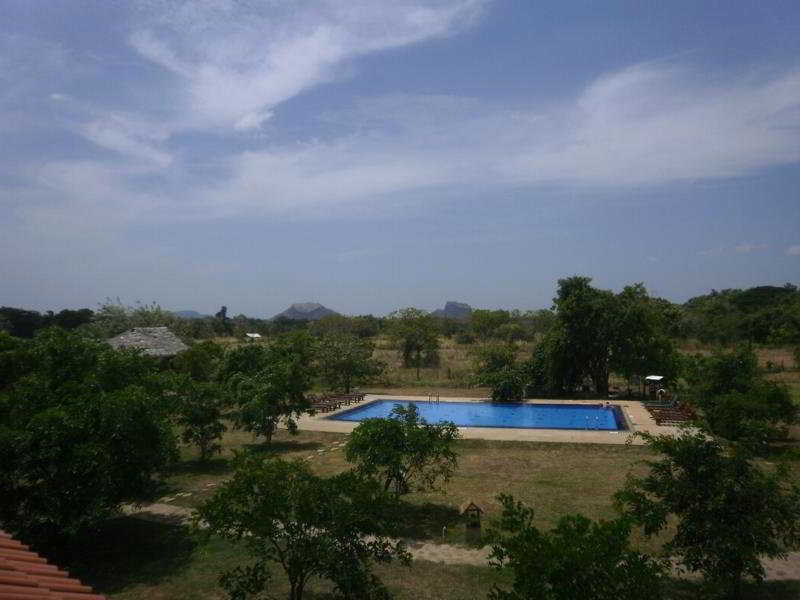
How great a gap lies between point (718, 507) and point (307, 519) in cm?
462

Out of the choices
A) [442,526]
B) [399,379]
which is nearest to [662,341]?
[399,379]

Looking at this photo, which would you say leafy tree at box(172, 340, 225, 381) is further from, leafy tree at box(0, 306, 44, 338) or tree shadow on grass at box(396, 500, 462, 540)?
leafy tree at box(0, 306, 44, 338)

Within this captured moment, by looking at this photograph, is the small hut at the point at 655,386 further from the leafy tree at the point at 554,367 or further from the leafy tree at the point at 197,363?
the leafy tree at the point at 197,363

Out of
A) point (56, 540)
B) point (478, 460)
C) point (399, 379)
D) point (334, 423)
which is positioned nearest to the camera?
point (56, 540)

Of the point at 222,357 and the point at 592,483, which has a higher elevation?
the point at 222,357

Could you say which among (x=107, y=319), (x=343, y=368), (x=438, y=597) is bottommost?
(x=438, y=597)

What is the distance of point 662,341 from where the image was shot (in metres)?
24.9

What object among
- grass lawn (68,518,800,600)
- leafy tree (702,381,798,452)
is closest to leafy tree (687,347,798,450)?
leafy tree (702,381,798,452)

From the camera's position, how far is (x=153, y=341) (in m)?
29.7

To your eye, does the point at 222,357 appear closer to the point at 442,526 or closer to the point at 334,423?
the point at 334,423

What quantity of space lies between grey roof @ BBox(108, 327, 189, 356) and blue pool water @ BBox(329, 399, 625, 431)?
36.7ft

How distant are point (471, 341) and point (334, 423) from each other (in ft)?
95.4

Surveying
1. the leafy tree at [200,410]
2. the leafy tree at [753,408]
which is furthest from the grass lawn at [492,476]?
the leafy tree at [753,408]

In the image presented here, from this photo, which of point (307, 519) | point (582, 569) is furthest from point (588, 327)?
point (582, 569)
